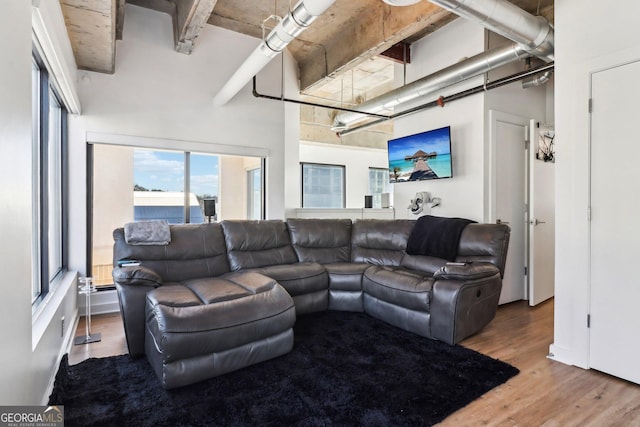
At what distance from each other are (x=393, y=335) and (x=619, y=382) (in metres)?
1.51

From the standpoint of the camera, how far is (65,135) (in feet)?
11.9

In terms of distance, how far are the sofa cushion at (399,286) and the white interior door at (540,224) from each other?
5.37 feet

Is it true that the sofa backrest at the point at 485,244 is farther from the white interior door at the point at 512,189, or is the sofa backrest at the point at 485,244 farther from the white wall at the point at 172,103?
the white wall at the point at 172,103

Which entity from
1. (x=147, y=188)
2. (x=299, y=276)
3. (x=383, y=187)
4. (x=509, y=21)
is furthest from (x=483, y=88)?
(x=383, y=187)

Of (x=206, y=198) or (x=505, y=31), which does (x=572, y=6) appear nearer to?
(x=505, y=31)

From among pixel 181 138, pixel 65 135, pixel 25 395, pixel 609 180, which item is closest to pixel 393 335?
pixel 609 180

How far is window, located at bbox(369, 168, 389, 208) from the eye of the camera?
8719 millimetres

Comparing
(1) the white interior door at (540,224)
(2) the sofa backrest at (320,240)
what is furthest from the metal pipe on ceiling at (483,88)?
(2) the sofa backrest at (320,240)

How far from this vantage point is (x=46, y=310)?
2.19m

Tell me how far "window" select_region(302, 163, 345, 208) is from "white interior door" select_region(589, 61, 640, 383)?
5.91m

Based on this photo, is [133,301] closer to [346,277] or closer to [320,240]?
[346,277]

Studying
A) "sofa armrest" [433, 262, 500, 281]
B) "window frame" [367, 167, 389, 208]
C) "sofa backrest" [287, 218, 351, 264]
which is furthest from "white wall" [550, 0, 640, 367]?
"window frame" [367, 167, 389, 208]

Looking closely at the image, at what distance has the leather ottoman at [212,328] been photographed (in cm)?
207

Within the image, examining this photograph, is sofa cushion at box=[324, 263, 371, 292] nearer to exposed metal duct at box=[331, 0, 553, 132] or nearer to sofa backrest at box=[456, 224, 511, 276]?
sofa backrest at box=[456, 224, 511, 276]
